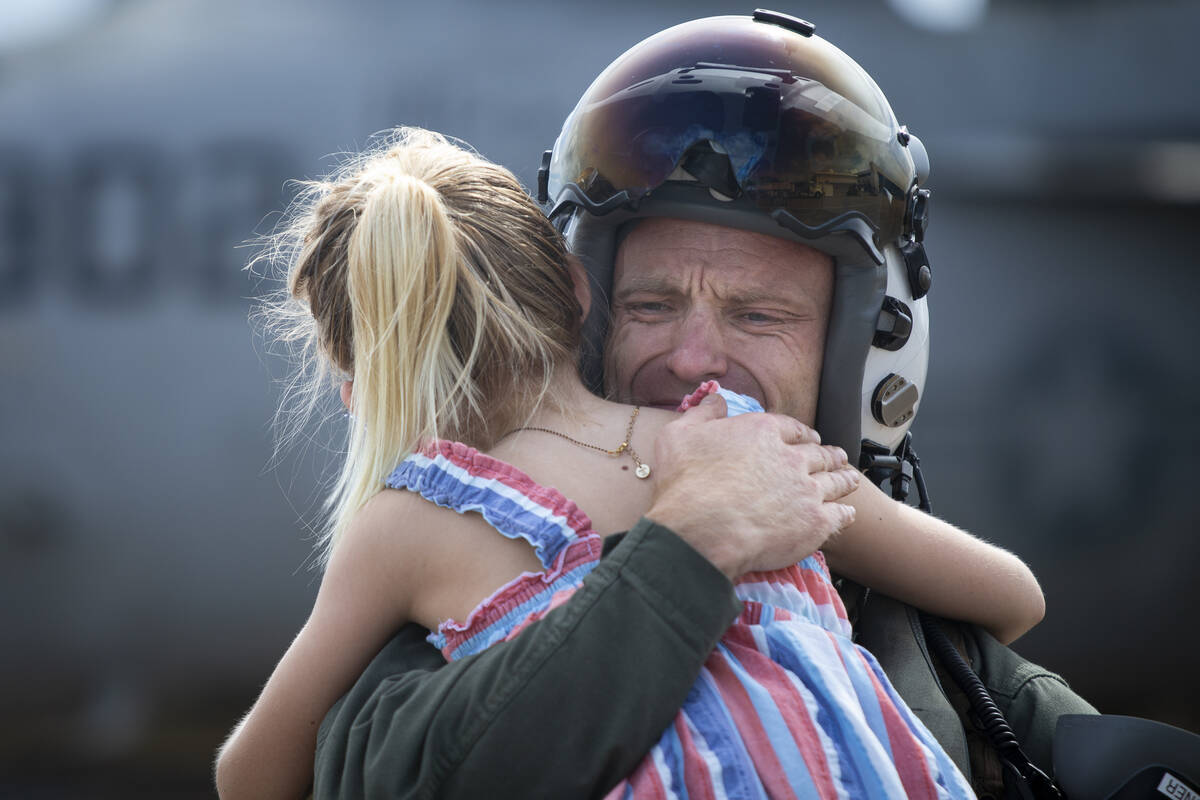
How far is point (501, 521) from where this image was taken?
1.32m

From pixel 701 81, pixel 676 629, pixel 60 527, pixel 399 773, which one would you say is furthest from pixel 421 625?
pixel 60 527

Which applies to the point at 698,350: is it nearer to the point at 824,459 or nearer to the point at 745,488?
the point at 824,459

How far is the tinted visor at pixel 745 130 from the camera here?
1.69m

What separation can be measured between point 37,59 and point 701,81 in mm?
4370

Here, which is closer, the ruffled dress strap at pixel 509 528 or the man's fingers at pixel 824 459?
the ruffled dress strap at pixel 509 528

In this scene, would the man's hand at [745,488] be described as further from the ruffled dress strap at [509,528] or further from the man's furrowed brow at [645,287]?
the man's furrowed brow at [645,287]

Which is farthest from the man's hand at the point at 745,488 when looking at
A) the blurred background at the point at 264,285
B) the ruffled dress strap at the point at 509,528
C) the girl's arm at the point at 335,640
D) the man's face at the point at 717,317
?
the blurred background at the point at 264,285

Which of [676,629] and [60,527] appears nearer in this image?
[676,629]

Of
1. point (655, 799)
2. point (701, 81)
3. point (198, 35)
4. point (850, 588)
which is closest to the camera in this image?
point (655, 799)

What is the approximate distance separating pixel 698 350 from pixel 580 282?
0.76 feet

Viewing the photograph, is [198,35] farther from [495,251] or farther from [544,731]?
[544,731]

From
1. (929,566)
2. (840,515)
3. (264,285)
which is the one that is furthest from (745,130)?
(264,285)

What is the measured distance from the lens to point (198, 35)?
4777 mm

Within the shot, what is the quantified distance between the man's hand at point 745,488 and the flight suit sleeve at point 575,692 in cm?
6
